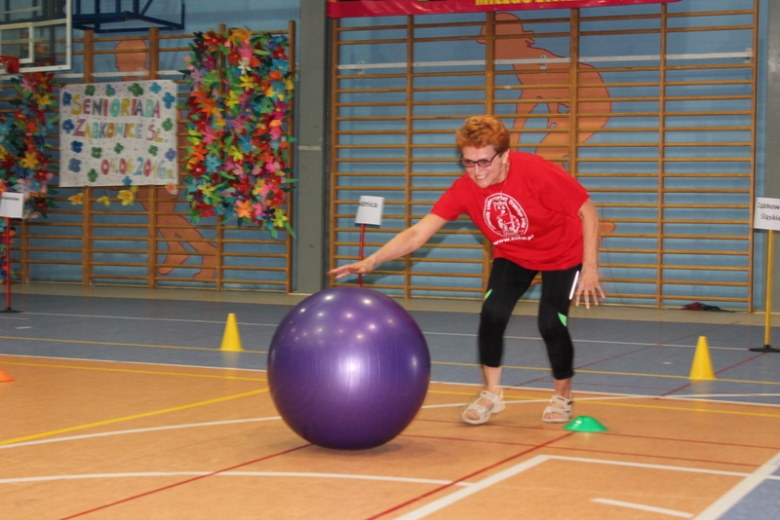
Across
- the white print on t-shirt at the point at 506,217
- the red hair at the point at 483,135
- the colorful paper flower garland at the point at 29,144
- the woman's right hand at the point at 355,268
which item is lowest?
the woman's right hand at the point at 355,268

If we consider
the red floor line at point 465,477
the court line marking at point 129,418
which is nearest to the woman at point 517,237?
the red floor line at point 465,477

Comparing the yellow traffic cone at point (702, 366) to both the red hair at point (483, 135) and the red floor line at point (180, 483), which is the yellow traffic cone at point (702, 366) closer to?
the red hair at point (483, 135)

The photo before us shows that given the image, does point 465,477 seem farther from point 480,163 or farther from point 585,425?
point 480,163

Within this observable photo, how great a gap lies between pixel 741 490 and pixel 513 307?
3.99ft

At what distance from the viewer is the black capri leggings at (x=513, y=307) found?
391cm

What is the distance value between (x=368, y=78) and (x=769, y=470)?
8265 mm

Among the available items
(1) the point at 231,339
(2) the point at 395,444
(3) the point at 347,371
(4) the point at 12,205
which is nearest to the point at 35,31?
(4) the point at 12,205

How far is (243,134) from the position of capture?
10703 millimetres

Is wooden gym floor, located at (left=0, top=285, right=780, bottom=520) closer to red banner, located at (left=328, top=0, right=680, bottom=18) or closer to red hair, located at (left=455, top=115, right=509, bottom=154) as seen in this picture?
red hair, located at (left=455, top=115, right=509, bottom=154)

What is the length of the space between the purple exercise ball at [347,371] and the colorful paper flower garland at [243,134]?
24.0 ft

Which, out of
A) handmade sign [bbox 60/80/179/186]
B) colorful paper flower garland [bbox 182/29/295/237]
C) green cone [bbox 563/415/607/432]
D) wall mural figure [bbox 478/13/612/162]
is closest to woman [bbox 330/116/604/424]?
green cone [bbox 563/415/607/432]

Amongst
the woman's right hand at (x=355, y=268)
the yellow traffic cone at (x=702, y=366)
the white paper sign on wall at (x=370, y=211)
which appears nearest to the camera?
the woman's right hand at (x=355, y=268)

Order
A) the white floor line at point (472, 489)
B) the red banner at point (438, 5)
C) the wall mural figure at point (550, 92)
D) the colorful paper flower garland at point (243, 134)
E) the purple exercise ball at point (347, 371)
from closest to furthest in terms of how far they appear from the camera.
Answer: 1. the white floor line at point (472, 489)
2. the purple exercise ball at point (347, 371)
3. the red banner at point (438, 5)
4. the wall mural figure at point (550, 92)
5. the colorful paper flower garland at point (243, 134)

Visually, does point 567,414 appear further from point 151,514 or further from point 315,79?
point 315,79
